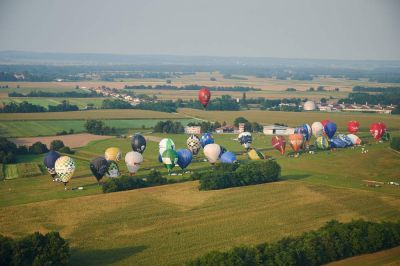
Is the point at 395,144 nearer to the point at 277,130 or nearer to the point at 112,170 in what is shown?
the point at 277,130

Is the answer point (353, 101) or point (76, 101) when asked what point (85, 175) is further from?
point (353, 101)

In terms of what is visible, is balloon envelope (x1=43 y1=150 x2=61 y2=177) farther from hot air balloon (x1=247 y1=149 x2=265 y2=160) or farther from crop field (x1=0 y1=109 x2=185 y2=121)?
crop field (x1=0 y1=109 x2=185 y2=121)

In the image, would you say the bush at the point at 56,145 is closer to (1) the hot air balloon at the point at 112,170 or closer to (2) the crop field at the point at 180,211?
(2) the crop field at the point at 180,211

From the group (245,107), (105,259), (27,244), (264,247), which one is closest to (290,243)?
(264,247)

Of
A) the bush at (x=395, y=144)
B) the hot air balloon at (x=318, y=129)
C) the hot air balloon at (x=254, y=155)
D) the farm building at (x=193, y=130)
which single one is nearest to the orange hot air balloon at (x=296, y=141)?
the hot air balloon at (x=254, y=155)

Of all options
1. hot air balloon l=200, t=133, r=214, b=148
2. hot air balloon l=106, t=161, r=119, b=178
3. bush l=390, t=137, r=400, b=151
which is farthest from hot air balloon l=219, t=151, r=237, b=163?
bush l=390, t=137, r=400, b=151

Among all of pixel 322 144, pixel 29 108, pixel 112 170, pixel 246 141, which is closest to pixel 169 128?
pixel 246 141
